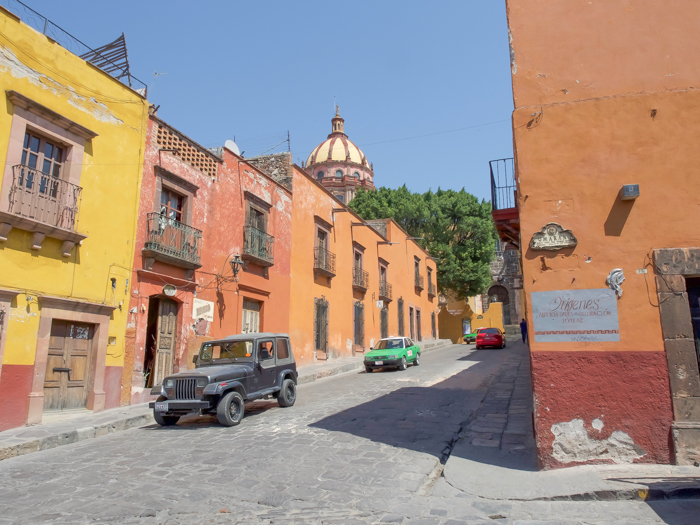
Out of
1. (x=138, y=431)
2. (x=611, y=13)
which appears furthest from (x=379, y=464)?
(x=611, y=13)

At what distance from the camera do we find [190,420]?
385 inches

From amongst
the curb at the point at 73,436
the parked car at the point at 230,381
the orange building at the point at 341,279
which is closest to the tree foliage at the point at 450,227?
the orange building at the point at 341,279

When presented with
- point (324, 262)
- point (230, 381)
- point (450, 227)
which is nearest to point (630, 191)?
point (230, 381)

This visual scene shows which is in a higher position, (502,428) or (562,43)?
(562,43)

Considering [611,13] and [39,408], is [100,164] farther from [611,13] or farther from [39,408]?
[611,13]

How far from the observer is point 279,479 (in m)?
5.61

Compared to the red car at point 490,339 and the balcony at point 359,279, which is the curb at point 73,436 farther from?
the red car at point 490,339

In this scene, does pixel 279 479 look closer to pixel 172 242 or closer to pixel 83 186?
pixel 83 186

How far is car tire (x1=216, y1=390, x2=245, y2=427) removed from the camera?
337 inches

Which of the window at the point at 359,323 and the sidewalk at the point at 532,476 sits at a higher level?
the window at the point at 359,323

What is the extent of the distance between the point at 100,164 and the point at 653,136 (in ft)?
34.1

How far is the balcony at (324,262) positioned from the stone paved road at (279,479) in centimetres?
1082

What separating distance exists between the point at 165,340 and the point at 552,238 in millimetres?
9842

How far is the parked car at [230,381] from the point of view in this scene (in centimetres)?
869
